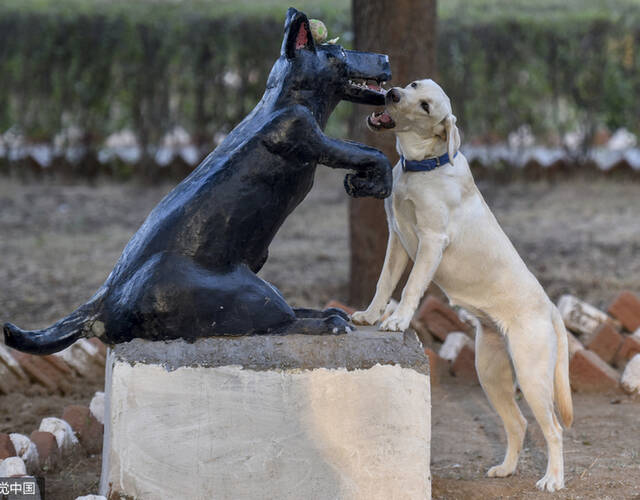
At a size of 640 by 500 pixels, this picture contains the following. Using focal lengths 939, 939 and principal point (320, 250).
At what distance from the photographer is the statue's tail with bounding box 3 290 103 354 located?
3467 mm

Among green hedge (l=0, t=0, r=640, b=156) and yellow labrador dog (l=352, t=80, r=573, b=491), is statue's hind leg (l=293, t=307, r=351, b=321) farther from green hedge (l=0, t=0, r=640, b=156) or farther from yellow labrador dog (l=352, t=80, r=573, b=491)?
green hedge (l=0, t=0, r=640, b=156)

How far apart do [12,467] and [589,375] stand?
3073 millimetres

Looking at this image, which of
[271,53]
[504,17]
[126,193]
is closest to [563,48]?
[504,17]

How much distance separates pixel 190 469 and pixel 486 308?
4.44 ft

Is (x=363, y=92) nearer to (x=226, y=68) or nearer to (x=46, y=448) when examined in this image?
(x=46, y=448)

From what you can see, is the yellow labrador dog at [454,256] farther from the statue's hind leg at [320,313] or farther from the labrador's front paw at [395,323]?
the statue's hind leg at [320,313]

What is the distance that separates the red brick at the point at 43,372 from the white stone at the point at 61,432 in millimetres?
965

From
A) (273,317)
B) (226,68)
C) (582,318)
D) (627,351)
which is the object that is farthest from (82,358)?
(226,68)

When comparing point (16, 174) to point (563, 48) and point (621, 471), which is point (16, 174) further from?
point (621, 471)

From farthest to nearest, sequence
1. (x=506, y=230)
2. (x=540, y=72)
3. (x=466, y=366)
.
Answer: (x=540, y=72) → (x=506, y=230) → (x=466, y=366)

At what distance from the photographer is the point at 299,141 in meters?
3.48

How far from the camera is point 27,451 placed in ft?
12.6

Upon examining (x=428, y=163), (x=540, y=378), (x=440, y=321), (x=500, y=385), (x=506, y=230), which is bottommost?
(x=506, y=230)

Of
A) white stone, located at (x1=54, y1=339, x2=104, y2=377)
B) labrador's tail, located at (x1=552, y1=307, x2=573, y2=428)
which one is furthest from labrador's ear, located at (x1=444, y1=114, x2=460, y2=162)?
white stone, located at (x1=54, y1=339, x2=104, y2=377)
